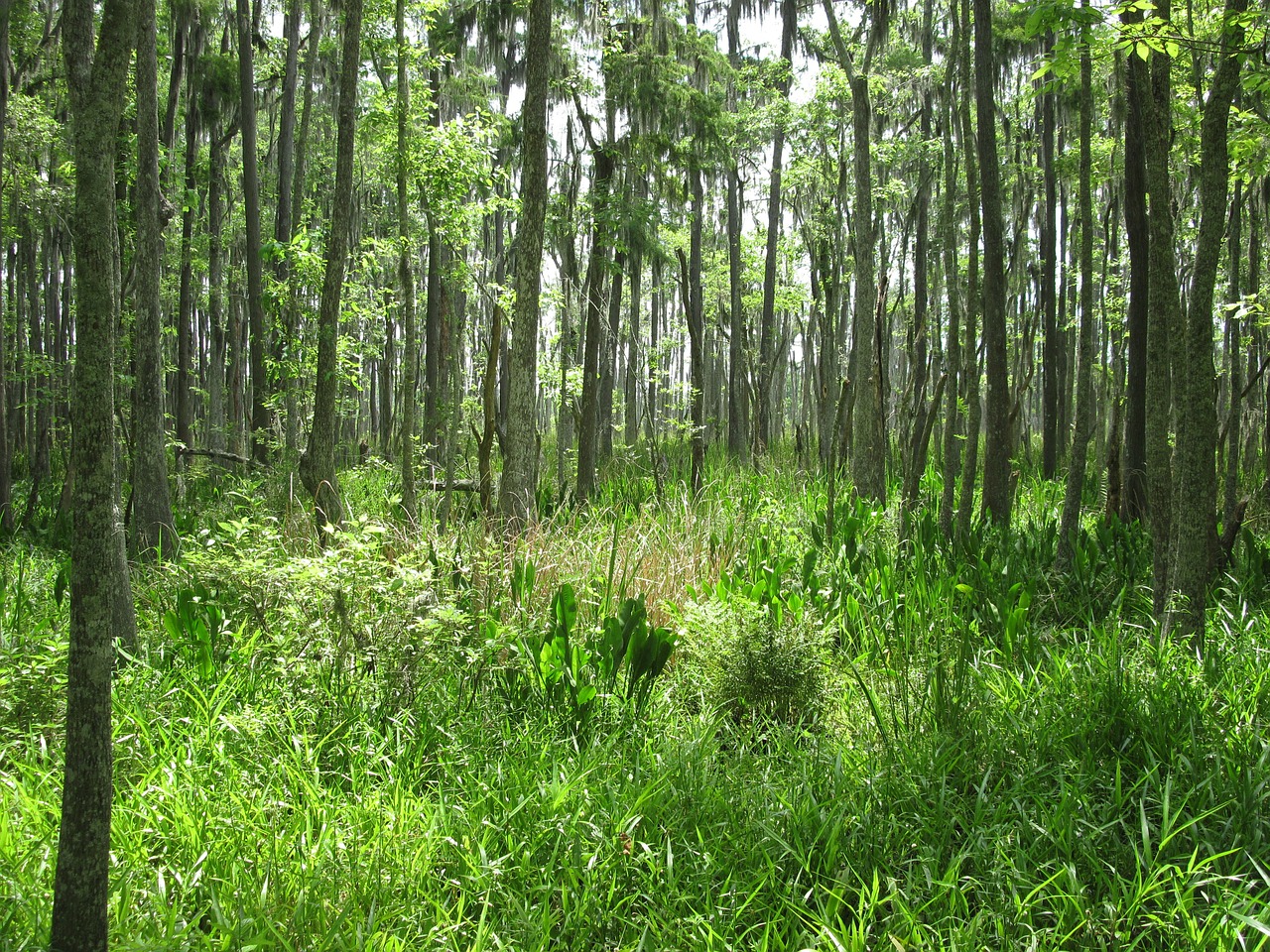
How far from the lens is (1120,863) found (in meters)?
2.61

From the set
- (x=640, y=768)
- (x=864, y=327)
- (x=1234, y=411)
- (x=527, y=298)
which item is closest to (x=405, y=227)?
(x=527, y=298)

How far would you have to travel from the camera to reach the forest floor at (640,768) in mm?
2301

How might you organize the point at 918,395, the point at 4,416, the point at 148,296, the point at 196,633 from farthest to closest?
the point at 918,395
the point at 4,416
the point at 148,296
the point at 196,633

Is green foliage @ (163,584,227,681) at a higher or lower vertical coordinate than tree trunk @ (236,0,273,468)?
lower

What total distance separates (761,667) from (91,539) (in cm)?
293

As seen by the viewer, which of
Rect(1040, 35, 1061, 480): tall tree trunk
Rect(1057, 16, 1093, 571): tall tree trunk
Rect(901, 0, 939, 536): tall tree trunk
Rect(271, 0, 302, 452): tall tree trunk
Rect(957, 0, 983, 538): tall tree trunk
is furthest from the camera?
Rect(1040, 35, 1061, 480): tall tree trunk

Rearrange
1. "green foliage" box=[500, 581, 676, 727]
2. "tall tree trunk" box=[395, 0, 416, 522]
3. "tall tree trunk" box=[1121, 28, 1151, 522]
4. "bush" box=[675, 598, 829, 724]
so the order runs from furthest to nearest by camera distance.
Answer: "tall tree trunk" box=[395, 0, 416, 522]
"tall tree trunk" box=[1121, 28, 1151, 522]
"bush" box=[675, 598, 829, 724]
"green foliage" box=[500, 581, 676, 727]

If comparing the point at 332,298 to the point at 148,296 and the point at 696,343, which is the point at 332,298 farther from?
the point at 696,343

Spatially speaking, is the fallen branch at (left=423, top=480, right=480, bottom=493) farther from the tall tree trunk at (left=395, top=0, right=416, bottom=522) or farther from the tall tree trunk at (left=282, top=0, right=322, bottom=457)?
the tall tree trunk at (left=395, top=0, right=416, bottom=522)

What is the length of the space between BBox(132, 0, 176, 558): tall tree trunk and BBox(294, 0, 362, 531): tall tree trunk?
1204mm

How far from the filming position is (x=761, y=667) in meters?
3.96

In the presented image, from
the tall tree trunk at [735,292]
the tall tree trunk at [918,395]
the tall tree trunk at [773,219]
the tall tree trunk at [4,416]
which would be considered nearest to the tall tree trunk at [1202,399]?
the tall tree trunk at [918,395]

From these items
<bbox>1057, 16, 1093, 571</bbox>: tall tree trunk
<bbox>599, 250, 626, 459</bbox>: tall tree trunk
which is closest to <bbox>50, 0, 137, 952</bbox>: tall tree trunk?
<bbox>1057, 16, 1093, 571</bbox>: tall tree trunk

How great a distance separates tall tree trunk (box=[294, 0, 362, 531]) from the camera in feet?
21.5
